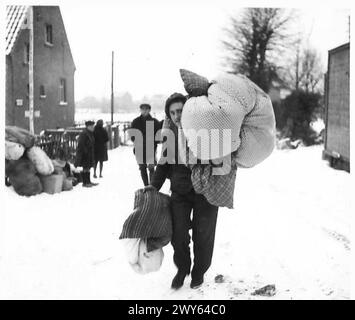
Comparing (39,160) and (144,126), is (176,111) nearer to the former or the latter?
(144,126)

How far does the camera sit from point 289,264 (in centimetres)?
379

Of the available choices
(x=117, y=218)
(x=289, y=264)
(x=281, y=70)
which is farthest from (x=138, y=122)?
(x=281, y=70)

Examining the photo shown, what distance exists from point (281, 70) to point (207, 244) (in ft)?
25.4

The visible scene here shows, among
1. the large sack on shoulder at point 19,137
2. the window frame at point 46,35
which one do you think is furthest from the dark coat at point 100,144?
the window frame at point 46,35

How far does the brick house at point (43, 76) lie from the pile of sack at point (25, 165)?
→ 689 centimetres

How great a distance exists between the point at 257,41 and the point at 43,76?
35.3ft

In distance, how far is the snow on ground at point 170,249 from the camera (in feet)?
10.7

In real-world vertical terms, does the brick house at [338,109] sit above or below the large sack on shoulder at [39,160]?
above

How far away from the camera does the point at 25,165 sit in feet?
22.7

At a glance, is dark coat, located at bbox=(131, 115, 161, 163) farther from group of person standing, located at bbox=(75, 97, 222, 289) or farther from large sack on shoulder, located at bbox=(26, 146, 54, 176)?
group of person standing, located at bbox=(75, 97, 222, 289)

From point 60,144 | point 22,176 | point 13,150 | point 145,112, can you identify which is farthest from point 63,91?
point 145,112

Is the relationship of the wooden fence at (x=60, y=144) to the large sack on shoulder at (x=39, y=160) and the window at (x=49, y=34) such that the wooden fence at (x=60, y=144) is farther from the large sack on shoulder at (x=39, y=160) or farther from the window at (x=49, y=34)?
the window at (x=49, y=34)

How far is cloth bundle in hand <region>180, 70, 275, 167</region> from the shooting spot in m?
2.80
